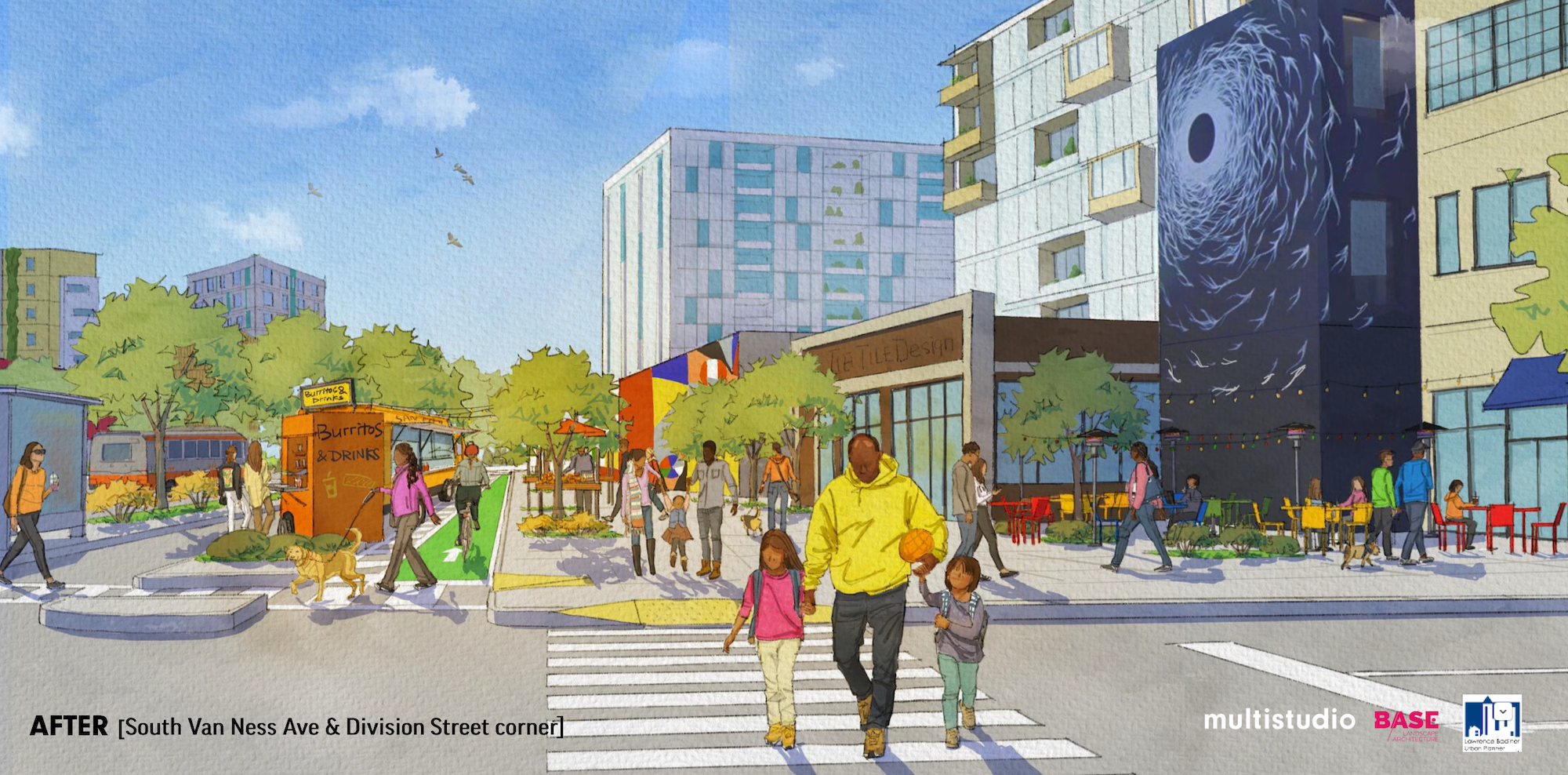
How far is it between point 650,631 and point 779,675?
5.03 m

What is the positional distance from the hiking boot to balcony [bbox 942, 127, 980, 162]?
153 ft

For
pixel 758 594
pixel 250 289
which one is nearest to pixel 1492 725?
pixel 758 594

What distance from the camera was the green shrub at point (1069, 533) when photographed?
23.1 m

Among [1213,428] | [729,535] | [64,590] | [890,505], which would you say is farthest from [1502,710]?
[1213,428]

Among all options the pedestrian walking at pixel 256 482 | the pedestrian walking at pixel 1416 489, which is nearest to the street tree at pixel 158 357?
the pedestrian walking at pixel 256 482

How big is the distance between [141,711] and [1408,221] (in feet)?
86.5

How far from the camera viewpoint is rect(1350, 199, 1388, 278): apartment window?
2644 cm

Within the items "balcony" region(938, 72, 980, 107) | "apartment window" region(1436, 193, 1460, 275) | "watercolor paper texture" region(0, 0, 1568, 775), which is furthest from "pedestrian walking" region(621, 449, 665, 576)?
"balcony" region(938, 72, 980, 107)

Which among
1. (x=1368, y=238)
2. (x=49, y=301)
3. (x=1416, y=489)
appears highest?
(x=49, y=301)

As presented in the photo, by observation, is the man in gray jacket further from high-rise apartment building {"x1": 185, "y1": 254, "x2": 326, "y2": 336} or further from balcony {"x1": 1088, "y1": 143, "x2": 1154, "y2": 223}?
high-rise apartment building {"x1": 185, "y1": 254, "x2": 326, "y2": 336}

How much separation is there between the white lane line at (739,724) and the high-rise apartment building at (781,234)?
78.4 m

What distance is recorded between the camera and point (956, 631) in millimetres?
7379

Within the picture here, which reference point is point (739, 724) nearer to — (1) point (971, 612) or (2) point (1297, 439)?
(1) point (971, 612)

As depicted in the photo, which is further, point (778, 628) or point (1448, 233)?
point (1448, 233)
